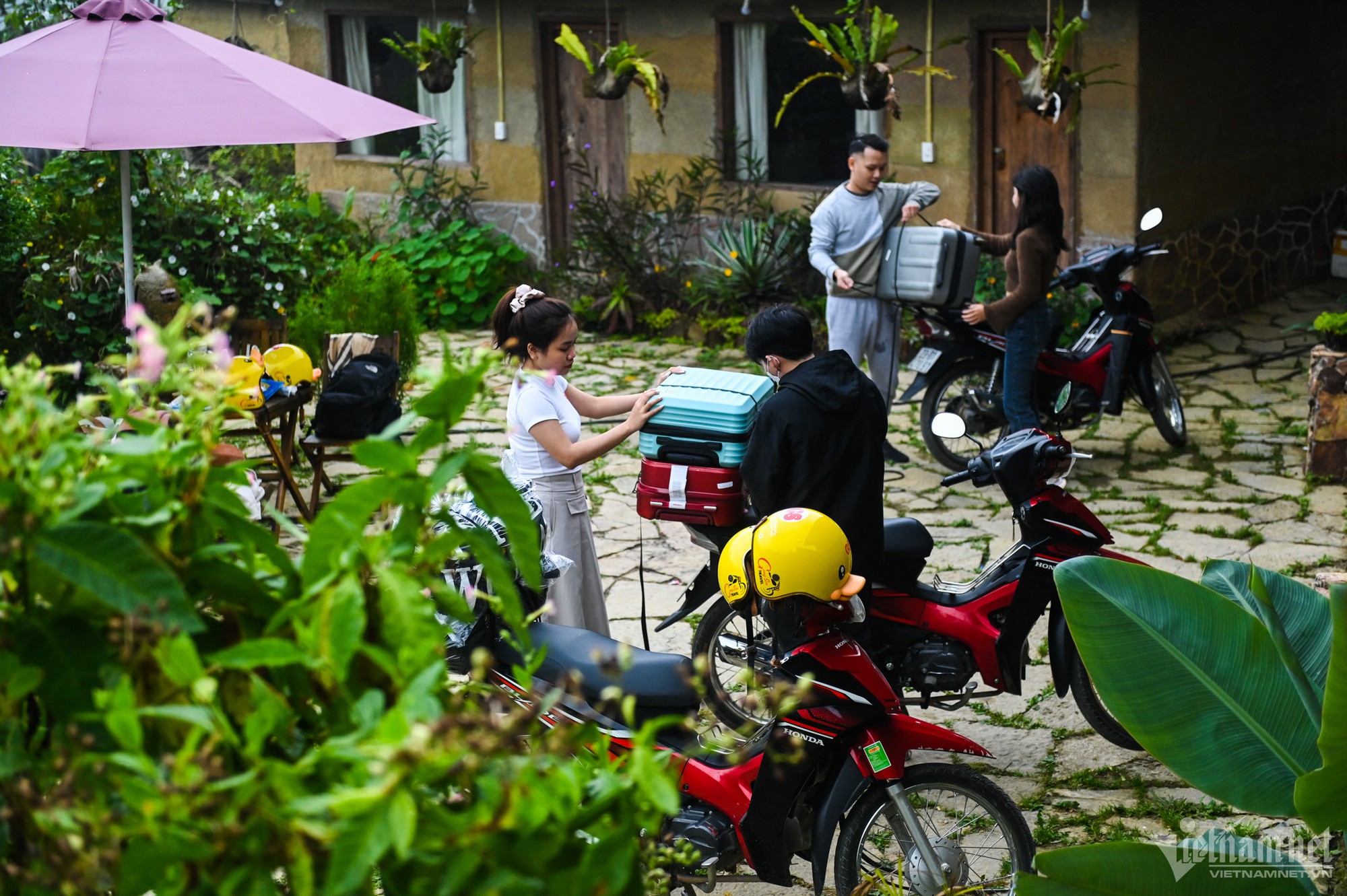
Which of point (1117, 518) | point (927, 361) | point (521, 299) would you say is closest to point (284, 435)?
point (521, 299)

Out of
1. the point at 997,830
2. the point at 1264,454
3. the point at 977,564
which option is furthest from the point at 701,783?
the point at 1264,454

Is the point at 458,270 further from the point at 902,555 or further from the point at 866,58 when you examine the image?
the point at 902,555

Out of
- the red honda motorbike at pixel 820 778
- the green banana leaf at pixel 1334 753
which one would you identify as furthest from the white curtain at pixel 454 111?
the green banana leaf at pixel 1334 753

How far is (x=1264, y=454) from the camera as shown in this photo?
8367 mm

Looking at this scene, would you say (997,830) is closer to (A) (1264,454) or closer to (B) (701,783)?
(B) (701,783)

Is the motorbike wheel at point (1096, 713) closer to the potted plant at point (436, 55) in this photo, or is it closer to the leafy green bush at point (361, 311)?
the leafy green bush at point (361, 311)

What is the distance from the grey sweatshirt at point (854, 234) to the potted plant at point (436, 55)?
545 centimetres

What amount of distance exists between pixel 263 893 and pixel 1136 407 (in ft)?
30.4

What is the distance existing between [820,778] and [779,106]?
31.7ft

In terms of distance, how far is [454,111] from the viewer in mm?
14352

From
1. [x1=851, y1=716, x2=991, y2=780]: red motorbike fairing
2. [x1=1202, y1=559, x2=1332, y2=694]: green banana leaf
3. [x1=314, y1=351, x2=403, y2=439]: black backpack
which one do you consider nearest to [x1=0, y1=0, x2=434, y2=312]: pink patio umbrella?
[x1=314, y1=351, x2=403, y2=439]: black backpack

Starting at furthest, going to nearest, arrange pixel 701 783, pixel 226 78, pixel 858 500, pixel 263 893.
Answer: pixel 226 78, pixel 858 500, pixel 701 783, pixel 263 893

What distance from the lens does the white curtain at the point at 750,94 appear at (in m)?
12.3

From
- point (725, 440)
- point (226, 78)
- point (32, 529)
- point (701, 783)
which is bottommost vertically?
point (701, 783)
